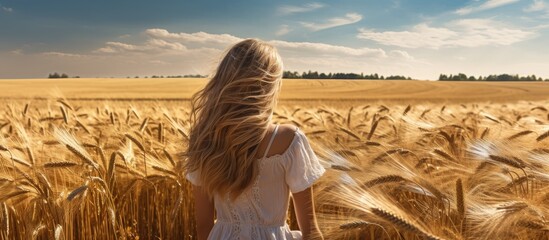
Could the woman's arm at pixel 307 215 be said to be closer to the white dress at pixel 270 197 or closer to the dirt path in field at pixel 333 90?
the white dress at pixel 270 197

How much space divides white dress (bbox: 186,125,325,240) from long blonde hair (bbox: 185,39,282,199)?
0.06 meters

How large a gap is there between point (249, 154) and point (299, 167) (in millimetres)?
188

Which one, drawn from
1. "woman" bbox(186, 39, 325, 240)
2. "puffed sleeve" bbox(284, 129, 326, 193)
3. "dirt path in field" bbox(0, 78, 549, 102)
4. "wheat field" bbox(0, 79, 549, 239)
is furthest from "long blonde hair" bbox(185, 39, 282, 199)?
"dirt path in field" bbox(0, 78, 549, 102)

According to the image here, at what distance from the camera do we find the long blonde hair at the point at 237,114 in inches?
77.9

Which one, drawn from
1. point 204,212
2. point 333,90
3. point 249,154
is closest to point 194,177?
point 204,212

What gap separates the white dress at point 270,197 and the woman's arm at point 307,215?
0.13 feet

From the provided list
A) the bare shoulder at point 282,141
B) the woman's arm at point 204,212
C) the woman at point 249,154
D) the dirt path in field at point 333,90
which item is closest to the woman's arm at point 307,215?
the woman at point 249,154

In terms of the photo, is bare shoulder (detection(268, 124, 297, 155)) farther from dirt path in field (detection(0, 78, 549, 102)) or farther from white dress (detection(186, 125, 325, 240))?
dirt path in field (detection(0, 78, 549, 102))

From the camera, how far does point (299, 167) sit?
2.05 metres

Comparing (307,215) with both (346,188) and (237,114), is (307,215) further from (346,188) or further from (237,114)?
(237,114)

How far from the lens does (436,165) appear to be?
10.2ft

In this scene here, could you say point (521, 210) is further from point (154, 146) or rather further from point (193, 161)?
point (154, 146)

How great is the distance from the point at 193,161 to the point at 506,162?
1.31 meters

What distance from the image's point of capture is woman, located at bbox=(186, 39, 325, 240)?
1987 mm
